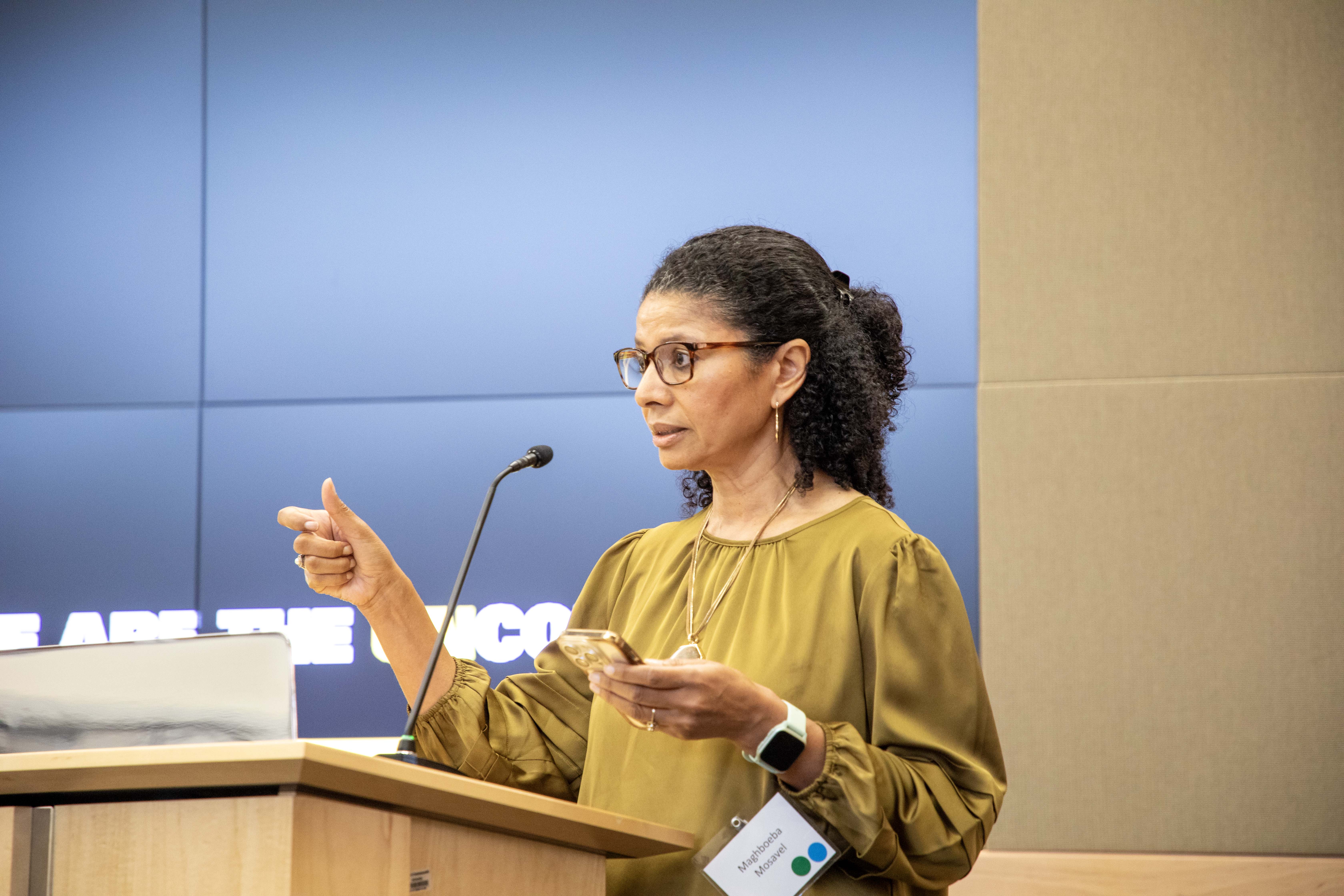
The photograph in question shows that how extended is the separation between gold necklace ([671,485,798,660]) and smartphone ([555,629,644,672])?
0.36 metres

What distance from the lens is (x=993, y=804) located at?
1.38 m

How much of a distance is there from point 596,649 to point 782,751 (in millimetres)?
300

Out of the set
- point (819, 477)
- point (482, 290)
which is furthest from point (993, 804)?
point (482, 290)

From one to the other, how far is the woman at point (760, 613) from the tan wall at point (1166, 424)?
0.99m

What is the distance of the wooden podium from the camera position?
0.87 meters

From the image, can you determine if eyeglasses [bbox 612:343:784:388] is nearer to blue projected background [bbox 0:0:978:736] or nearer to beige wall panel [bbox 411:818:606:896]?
beige wall panel [bbox 411:818:606:896]

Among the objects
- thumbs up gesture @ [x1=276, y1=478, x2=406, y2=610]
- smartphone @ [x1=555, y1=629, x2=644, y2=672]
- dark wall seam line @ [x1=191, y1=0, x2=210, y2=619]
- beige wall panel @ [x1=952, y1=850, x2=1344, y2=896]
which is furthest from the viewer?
dark wall seam line @ [x1=191, y1=0, x2=210, y2=619]

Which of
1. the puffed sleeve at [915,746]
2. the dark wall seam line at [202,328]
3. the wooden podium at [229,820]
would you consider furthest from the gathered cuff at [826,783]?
the dark wall seam line at [202,328]

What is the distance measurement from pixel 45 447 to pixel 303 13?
1379 millimetres

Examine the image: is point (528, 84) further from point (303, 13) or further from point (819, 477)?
point (819, 477)

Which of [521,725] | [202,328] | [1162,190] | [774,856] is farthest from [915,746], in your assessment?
[202,328]

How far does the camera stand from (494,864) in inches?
45.5

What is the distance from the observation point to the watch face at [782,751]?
1.23 m

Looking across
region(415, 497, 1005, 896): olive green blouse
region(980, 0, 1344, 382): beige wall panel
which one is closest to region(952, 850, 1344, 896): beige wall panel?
region(980, 0, 1344, 382): beige wall panel
